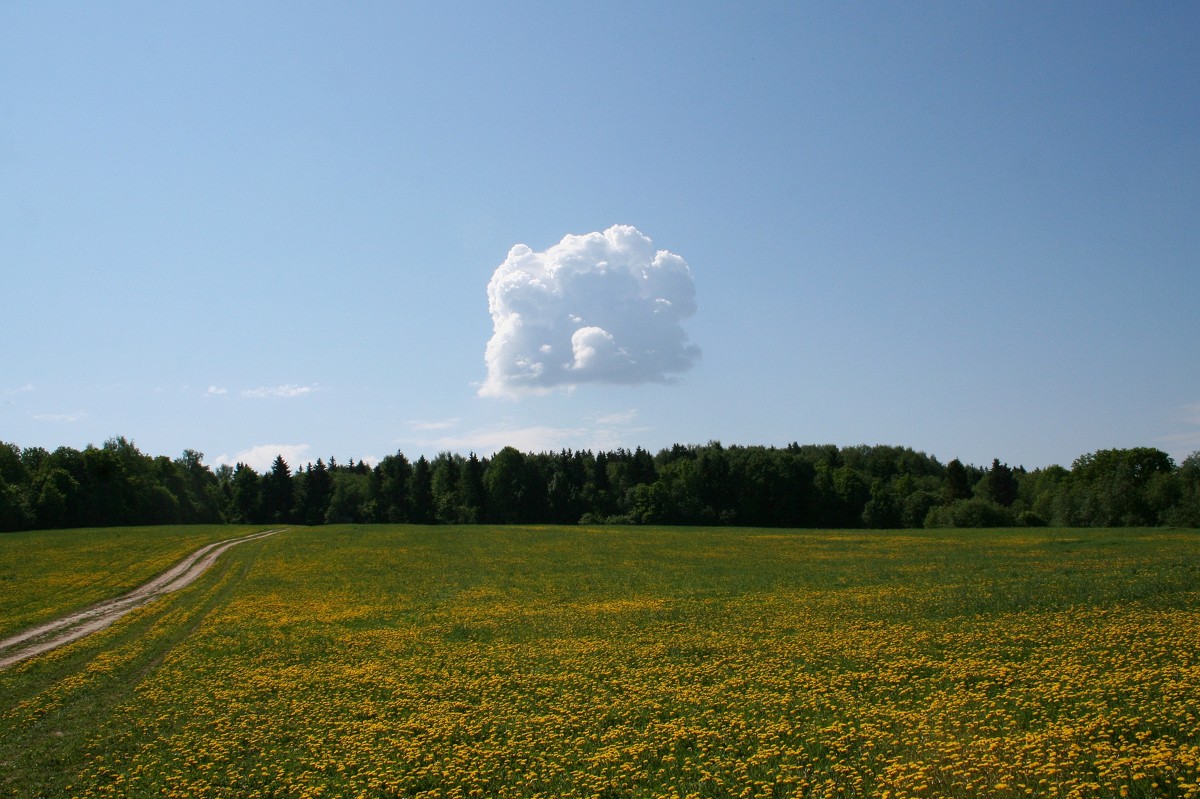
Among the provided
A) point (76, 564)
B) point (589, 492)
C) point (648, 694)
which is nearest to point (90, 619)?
point (76, 564)

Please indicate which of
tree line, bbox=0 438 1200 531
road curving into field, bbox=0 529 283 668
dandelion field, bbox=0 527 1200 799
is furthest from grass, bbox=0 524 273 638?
tree line, bbox=0 438 1200 531

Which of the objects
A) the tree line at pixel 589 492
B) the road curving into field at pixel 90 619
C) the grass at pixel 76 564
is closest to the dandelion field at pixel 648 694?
the road curving into field at pixel 90 619

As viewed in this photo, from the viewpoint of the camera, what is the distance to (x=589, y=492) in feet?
452

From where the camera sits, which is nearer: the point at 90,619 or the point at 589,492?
the point at 90,619

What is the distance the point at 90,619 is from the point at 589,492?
107240 millimetres

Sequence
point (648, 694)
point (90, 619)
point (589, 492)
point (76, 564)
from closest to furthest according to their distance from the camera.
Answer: point (648, 694)
point (90, 619)
point (76, 564)
point (589, 492)

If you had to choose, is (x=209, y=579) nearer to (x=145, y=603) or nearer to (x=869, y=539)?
(x=145, y=603)

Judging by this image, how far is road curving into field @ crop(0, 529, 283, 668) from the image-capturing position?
86.4 ft

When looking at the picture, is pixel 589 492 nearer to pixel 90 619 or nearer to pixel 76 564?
pixel 76 564

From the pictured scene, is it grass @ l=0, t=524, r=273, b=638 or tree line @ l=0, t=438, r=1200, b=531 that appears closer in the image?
grass @ l=0, t=524, r=273, b=638

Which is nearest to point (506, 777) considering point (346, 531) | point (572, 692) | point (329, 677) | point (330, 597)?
point (572, 692)

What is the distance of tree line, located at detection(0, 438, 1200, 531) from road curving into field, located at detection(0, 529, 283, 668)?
59772mm

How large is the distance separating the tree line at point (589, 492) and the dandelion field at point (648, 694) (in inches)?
2633

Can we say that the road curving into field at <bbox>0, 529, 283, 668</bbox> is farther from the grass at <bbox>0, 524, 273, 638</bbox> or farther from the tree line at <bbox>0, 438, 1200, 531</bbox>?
the tree line at <bbox>0, 438, 1200, 531</bbox>
